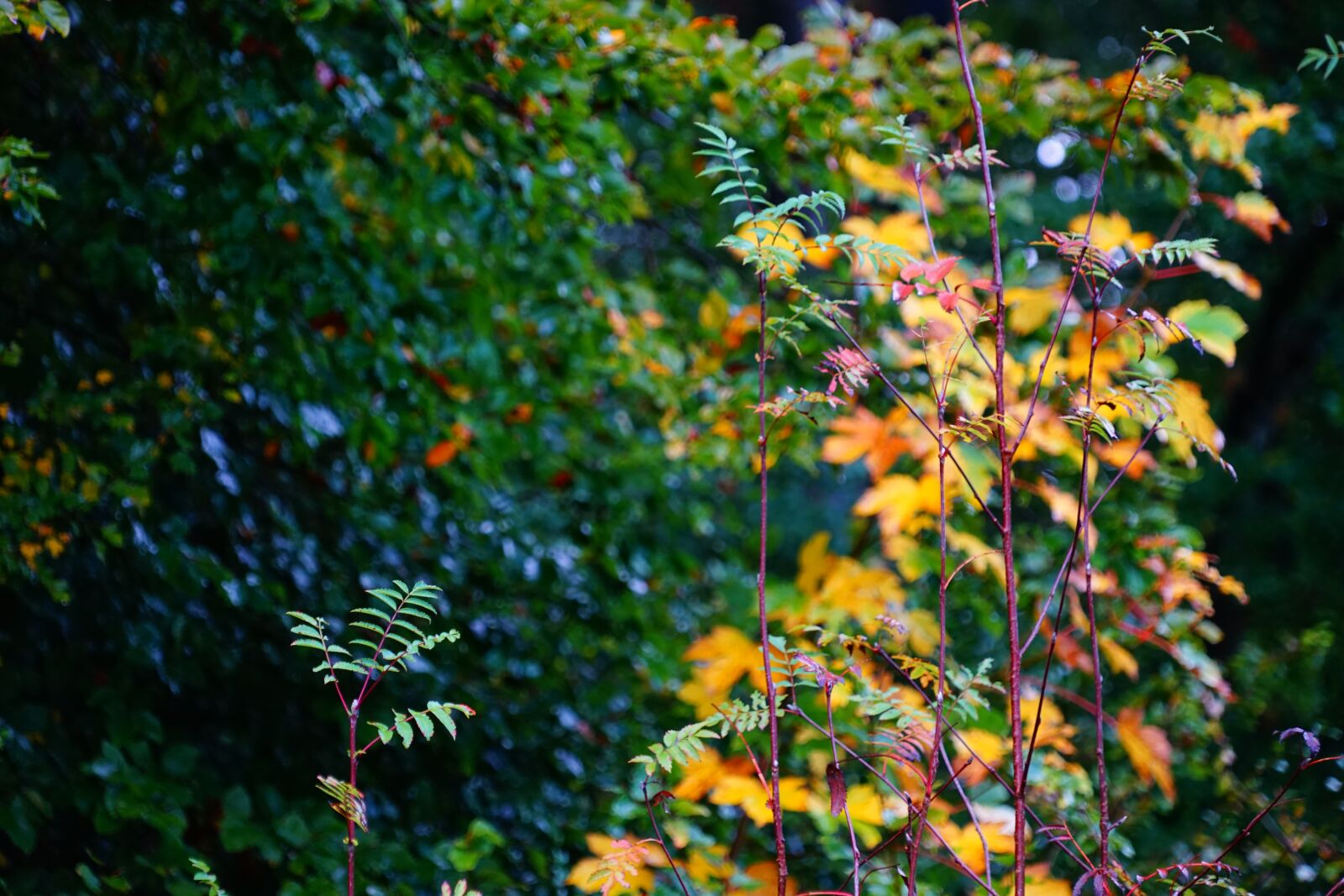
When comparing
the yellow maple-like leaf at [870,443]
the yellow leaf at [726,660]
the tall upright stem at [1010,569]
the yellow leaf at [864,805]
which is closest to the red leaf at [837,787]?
the tall upright stem at [1010,569]

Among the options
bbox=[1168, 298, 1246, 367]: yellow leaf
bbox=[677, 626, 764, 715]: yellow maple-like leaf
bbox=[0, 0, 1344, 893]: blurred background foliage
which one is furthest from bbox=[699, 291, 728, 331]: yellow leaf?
bbox=[1168, 298, 1246, 367]: yellow leaf

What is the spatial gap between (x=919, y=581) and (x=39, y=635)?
1804 millimetres

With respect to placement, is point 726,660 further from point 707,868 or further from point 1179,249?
point 1179,249

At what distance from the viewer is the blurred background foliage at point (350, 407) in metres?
1.48

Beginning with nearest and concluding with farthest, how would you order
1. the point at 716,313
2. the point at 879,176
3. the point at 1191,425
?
the point at 1191,425, the point at 879,176, the point at 716,313

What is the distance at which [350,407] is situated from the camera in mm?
1863

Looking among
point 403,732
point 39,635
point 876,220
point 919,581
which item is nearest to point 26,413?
point 39,635

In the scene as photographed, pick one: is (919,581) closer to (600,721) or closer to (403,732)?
(600,721)

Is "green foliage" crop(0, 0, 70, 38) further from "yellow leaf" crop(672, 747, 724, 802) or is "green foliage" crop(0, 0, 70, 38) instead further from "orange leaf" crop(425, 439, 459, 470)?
"yellow leaf" crop(672, 747, 724, 802)

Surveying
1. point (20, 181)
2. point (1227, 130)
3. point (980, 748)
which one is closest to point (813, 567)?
point (980, 748)

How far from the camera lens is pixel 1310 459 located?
411 cm

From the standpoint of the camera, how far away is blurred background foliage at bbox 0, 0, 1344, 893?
1.48 m

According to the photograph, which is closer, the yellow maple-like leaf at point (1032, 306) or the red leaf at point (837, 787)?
the red leaf at point (837, 787)

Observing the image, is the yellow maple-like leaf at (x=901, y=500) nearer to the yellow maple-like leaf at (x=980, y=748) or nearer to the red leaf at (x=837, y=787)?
the yellow maple-like leaf at (x=980, y=748)
